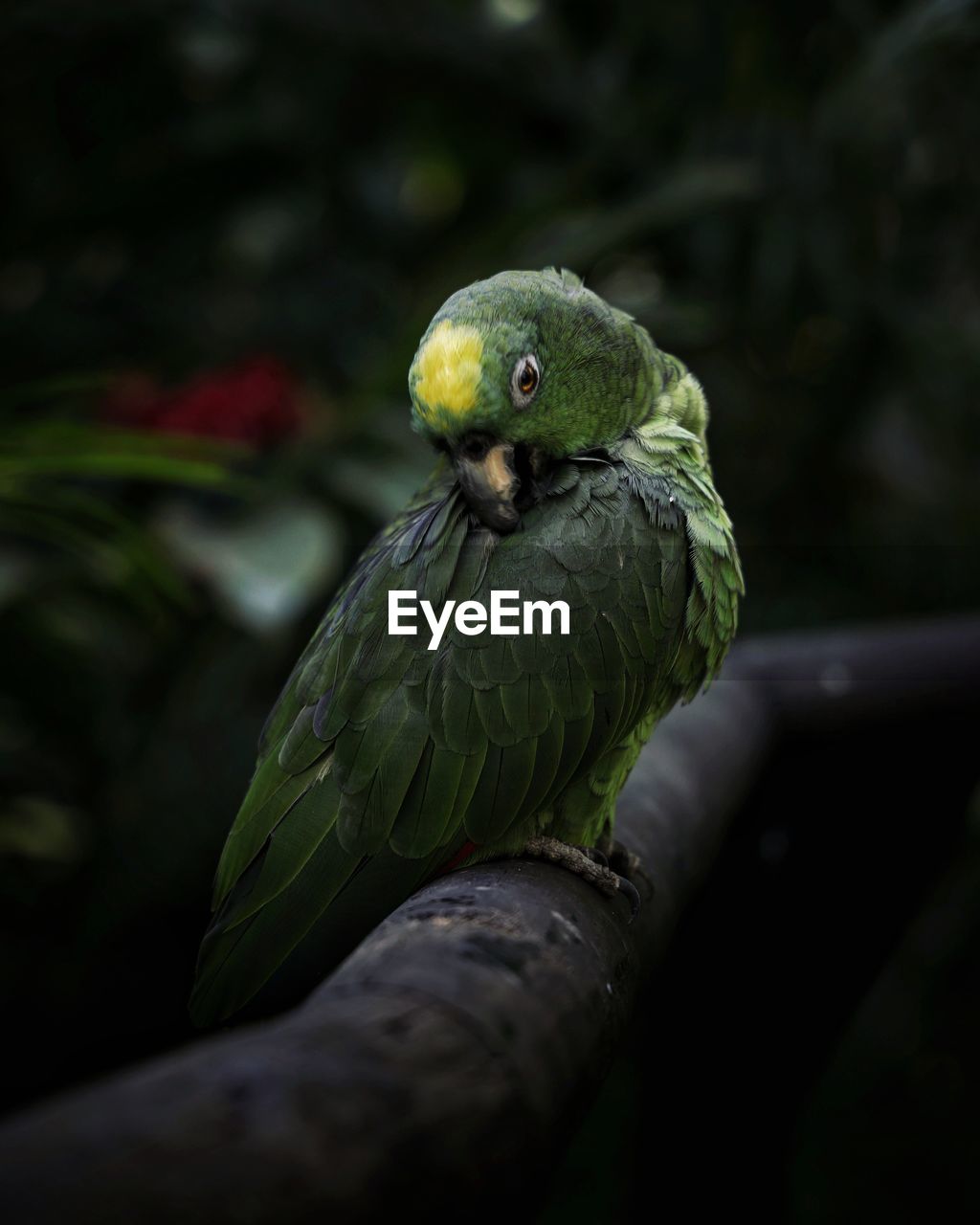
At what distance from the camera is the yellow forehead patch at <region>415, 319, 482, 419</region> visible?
2.24ft

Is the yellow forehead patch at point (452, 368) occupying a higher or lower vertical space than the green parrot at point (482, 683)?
higher

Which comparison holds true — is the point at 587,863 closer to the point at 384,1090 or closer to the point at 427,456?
the point at 384,1090

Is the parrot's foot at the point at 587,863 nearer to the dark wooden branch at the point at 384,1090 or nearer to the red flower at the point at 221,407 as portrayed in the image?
the dark wooden branch at the point at 384,1090

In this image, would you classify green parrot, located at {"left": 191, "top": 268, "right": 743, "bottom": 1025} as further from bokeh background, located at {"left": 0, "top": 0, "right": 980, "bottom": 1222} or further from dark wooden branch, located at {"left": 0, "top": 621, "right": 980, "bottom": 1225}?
bokeh background, located at {"left": 0, "top": 0, "right": 980, "bottom": 1222}

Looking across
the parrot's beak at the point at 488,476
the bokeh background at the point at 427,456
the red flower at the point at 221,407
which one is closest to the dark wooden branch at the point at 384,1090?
the parrot's beak at the point at 488,476

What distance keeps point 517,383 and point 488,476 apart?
0.06 metres

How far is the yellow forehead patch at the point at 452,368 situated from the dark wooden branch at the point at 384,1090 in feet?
0.92

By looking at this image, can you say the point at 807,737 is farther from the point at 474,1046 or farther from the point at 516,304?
the point at 474,1046

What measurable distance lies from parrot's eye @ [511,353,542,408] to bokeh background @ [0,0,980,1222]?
66cm

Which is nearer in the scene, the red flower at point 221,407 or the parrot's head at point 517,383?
the parrot's head at point 517,383

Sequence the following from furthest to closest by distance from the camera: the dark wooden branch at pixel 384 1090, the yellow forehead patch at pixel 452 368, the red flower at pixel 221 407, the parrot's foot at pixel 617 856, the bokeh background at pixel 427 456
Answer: the red flower at pixel 221 407, the bokeh background at pixel 427 456, the parrot's foot at pixel 617 856, the yellow forehead patch at pixel 452 368, the dark wooden branch at pixel 384 1090

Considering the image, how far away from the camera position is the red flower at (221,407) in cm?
173

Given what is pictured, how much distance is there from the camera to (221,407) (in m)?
1.75

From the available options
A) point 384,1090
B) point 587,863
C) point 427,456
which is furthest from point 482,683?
point 427,456
